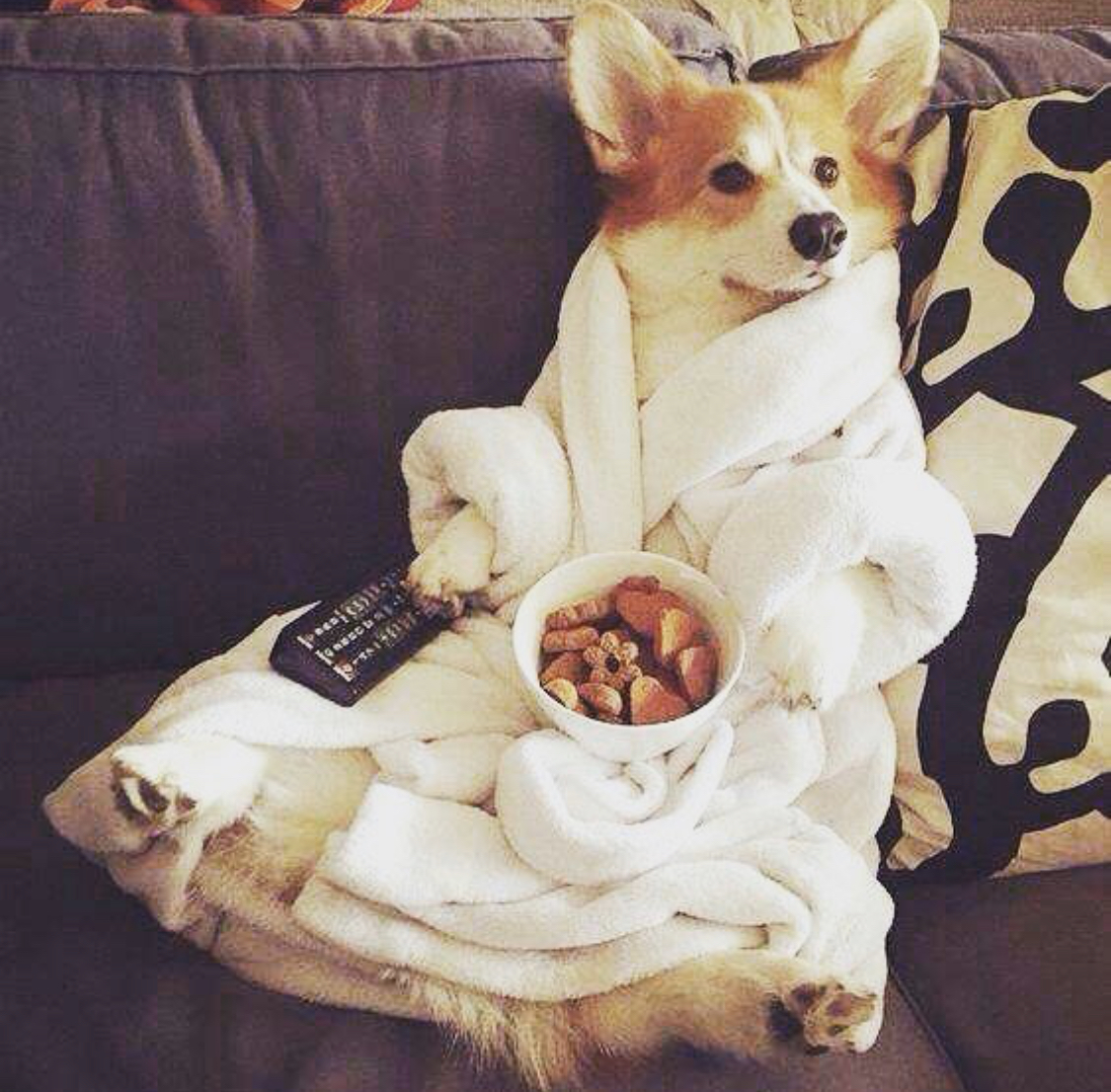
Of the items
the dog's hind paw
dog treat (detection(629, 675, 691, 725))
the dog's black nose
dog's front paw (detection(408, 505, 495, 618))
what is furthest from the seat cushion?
the dog's black nose

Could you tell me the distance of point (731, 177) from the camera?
0.95 m

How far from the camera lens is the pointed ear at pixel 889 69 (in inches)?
37.1

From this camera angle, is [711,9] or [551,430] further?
[711,9]

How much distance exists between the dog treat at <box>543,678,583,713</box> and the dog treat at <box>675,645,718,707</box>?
3.2 inches

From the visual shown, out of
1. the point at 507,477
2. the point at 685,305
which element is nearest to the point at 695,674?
the point at 507,477

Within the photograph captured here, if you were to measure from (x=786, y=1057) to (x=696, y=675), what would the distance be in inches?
11.7

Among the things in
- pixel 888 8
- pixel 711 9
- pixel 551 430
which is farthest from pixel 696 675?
pixel 711 9

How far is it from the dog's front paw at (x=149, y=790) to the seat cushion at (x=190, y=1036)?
163 mm

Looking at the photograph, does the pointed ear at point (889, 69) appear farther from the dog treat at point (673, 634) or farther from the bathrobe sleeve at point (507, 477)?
the dog treat at point (673, 634)

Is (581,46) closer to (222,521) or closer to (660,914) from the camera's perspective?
(222,521)

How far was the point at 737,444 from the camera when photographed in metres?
0.90

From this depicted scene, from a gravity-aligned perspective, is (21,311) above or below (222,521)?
above

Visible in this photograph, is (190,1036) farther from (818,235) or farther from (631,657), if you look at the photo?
(818,235)

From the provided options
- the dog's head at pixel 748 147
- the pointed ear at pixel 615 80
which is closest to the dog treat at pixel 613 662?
the dog's head at pixel 748 147
